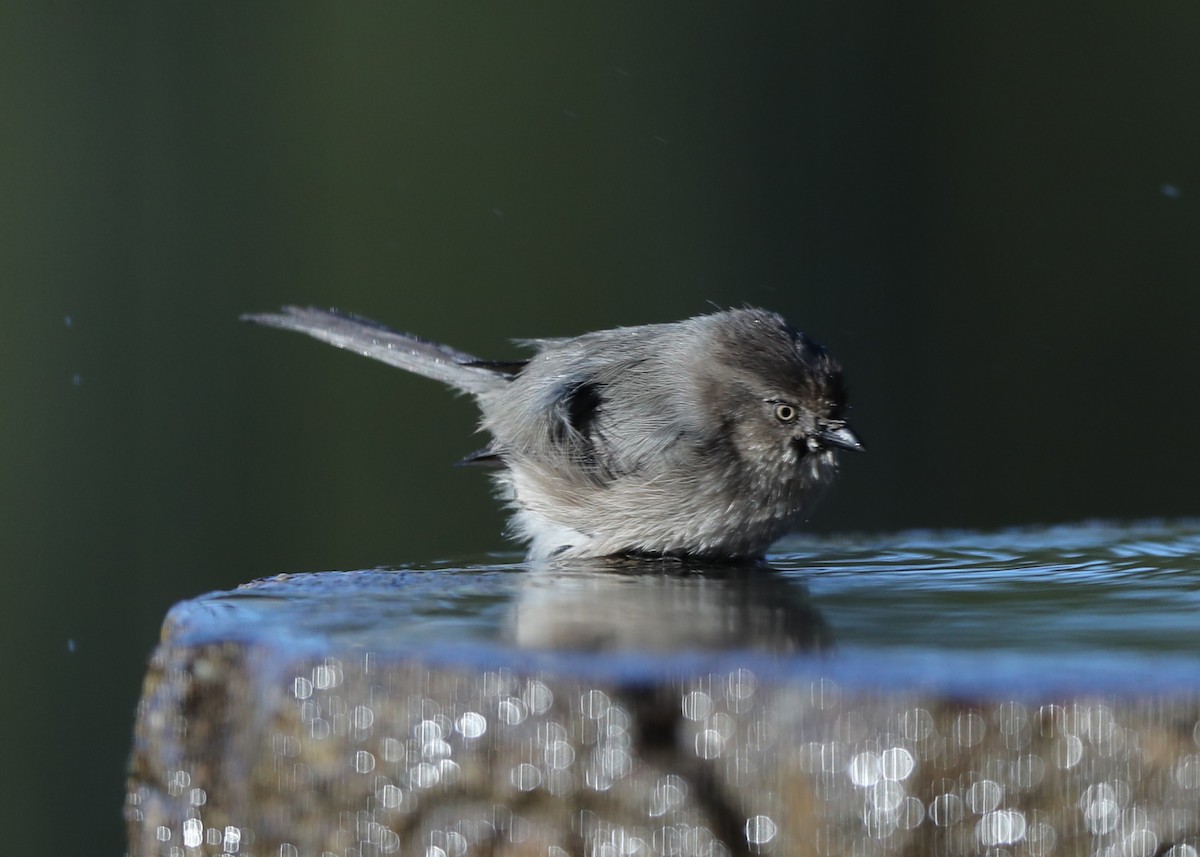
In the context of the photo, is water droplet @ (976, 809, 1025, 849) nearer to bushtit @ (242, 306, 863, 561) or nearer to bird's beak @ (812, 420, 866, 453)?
bushtit @ (242, 306, 863, 561)

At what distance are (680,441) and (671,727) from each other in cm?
182

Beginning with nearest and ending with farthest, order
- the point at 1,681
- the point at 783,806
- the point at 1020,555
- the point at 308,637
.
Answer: the point at 783,806 < the point at 308,637 < the point at 1020,555 < the point at 1,681

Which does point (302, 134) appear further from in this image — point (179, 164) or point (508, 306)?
point (508, 306)

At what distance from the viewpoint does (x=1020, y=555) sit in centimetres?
346

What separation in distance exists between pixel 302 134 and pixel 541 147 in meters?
1.46

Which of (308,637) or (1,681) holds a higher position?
(308,637)

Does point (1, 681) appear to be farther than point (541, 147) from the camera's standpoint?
No

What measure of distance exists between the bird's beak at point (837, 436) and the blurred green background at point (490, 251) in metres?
4.71

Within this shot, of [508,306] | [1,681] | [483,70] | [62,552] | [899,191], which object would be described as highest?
[483,70]

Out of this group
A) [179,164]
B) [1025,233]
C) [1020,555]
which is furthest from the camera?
[1025,233]

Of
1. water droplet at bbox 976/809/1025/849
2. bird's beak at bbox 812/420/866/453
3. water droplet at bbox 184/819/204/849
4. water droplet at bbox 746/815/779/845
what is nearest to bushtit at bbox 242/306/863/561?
bird's beak at bbox 812/420/866/453

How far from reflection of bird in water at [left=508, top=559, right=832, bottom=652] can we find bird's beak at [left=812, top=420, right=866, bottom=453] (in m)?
0.44

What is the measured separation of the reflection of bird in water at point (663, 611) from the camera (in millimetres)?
2072

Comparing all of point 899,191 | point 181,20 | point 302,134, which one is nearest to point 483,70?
point 302,134
